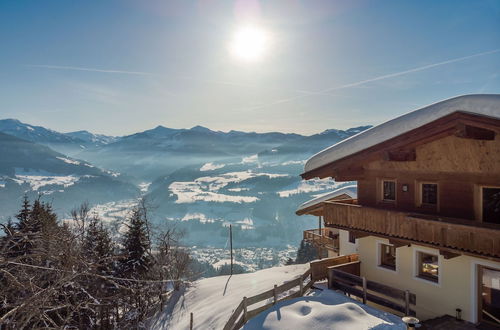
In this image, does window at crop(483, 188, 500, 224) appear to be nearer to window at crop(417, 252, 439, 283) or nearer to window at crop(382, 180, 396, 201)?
window at crop(417, 252, 439, 283)

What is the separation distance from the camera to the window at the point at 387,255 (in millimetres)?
14182

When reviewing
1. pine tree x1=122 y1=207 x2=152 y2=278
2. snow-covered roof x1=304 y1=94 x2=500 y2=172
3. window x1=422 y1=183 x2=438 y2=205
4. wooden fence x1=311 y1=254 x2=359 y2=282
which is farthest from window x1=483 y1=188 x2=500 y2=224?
pine tree x1=122 y1=207 x2=152 y2=278

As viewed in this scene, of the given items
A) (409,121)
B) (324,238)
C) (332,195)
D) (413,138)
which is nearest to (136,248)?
(324,238)

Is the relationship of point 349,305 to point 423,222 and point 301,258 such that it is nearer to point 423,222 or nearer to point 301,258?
point 423,222

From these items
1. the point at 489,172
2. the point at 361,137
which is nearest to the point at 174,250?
the point at 361,137

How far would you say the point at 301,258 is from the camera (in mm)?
63062

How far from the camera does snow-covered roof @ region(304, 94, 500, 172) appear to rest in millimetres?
8844

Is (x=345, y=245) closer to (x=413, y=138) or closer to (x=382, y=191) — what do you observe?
(x=382, y=191)

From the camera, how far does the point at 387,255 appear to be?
14.4 m

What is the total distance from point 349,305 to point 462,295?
3.64 m

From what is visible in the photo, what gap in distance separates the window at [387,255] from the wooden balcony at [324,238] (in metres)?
9.64

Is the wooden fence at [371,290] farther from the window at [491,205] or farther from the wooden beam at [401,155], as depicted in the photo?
the wooden beam at [401,155]

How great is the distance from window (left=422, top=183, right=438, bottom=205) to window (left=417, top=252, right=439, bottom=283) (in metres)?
2.11

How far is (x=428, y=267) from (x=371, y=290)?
2503 mm
